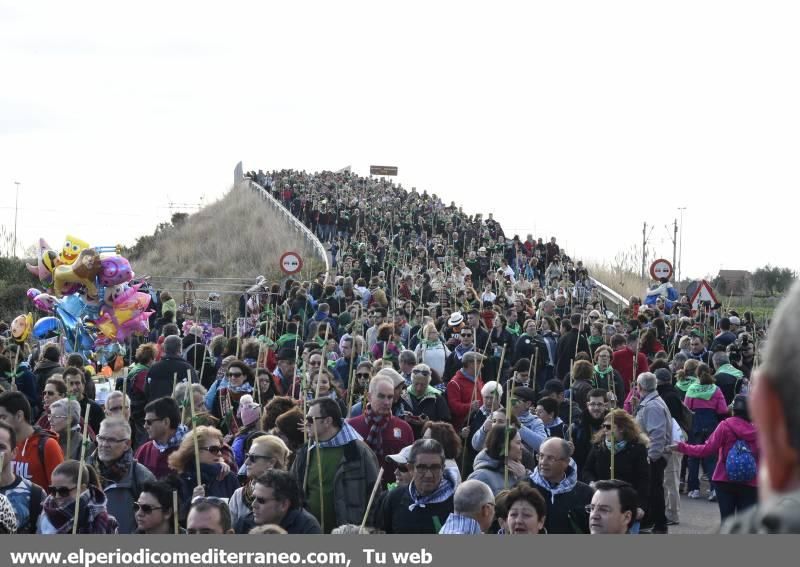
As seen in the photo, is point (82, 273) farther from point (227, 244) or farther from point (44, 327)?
point (227, 244)

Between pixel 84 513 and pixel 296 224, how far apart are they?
3841 centimetres

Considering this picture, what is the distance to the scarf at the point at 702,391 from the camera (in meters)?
13.6

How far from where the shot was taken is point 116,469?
7.14 metres

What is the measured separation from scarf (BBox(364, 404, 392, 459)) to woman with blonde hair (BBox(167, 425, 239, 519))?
1.38 metres

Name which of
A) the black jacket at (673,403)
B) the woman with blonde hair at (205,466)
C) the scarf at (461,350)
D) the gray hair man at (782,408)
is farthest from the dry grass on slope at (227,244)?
the gray hair man at (782,408)

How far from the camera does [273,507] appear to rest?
20.0 ft

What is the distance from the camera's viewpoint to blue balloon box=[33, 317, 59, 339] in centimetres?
1717

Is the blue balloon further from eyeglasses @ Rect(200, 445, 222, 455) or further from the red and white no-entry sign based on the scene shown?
eyeglasses @ Rect(200, 445, 222, 455)

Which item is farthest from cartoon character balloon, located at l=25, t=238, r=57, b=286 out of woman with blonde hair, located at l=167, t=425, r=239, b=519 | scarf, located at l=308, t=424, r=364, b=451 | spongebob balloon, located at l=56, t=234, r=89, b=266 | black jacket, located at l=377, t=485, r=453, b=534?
black jacket, located at l=377, t=485, r=453, b=534

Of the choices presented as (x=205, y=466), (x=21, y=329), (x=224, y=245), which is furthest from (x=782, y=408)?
(x=224, y=245)

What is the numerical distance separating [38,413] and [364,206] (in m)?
29.4

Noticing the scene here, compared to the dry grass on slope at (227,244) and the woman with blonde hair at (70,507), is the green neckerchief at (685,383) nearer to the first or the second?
the woman with blonde hair at (70,507)
